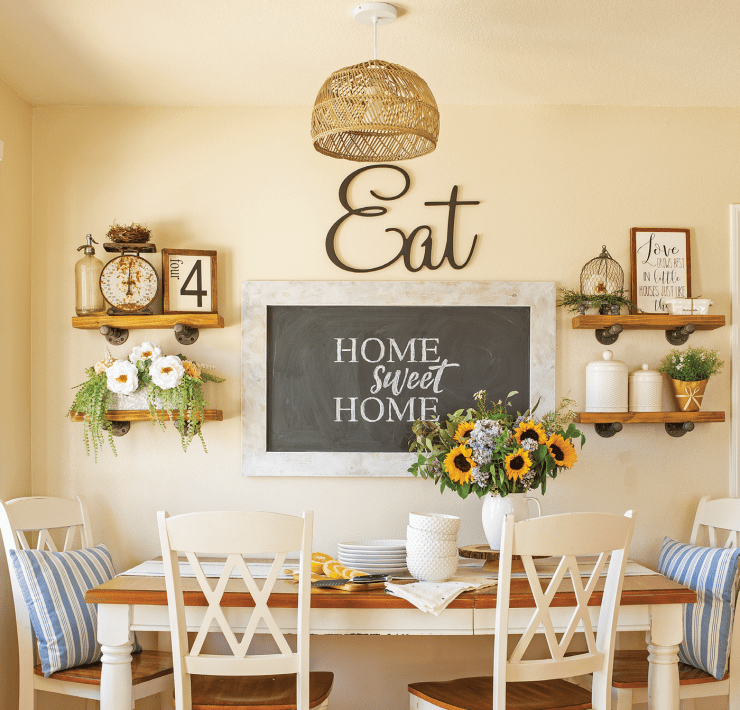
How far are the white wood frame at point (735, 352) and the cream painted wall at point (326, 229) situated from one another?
0.10 ft

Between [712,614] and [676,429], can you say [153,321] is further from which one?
[712,614]

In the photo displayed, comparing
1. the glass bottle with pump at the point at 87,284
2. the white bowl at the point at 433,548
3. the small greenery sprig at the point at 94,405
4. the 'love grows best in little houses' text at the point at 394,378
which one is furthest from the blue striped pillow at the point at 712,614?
the glass bottle with pump at the point at 87,284

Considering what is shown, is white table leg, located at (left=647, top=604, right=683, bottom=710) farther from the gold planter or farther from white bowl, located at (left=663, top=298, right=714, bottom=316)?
white bowl, located at (left=663, top=298, right=714, bottom=316)

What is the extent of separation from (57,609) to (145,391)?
0.81 metres

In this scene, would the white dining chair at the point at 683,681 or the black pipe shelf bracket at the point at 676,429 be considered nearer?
the white dining chair at the point at 683,681

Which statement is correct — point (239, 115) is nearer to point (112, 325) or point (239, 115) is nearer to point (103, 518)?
point (112, 325)

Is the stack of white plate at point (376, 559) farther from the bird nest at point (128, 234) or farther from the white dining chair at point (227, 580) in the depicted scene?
the bird nest at point (128, 234)

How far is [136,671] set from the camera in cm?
240

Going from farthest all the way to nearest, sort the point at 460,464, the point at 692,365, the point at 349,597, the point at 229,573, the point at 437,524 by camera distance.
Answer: the point at 692,365, the point at 460,464, the point at 437,524, the point at 349,597, the point at 229,573

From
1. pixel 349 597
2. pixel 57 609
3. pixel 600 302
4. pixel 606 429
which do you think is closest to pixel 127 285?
pixel 57 609

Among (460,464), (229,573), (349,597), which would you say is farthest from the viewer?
(460,464)

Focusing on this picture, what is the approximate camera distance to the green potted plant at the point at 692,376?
2840 millimetres

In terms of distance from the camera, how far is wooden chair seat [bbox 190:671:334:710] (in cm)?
202

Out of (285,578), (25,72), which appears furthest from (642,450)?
(25,72)
